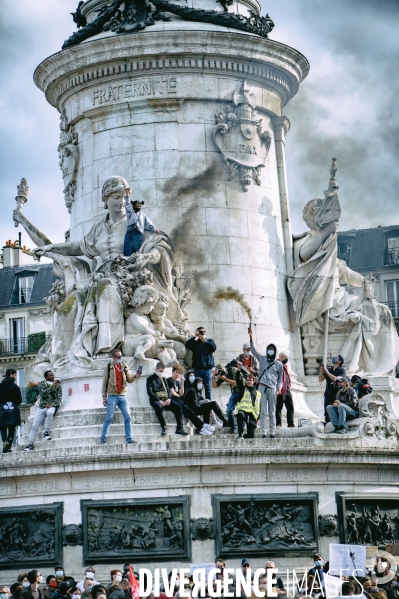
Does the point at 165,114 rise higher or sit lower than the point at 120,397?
higher

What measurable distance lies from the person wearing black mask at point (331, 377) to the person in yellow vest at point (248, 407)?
1.65 metres

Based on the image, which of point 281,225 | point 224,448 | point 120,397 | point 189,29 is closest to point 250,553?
point 224,448

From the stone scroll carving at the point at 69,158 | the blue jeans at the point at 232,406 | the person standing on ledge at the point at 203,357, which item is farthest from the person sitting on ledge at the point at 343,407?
the stone scroll carving at the point at 69,158

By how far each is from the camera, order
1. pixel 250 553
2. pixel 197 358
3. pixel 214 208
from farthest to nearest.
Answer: pixel 214 208
pixel 197 358
pixel 250 553

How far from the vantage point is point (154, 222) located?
33.0 meters

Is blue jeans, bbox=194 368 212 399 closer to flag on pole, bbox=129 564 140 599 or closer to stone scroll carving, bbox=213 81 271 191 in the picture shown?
stone scroll carving, bbox=213 81 271 191

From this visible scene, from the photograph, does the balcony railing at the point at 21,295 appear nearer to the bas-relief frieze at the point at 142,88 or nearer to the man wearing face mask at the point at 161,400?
the bas-relief frieze at the point at 142,88

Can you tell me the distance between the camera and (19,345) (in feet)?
191

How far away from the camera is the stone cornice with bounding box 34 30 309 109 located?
33.3m

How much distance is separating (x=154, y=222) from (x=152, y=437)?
5426 millimetres

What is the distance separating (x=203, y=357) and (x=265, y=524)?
398 centimetres

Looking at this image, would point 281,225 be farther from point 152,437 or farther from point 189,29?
point 152,437

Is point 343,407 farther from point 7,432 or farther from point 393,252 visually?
point 393,252

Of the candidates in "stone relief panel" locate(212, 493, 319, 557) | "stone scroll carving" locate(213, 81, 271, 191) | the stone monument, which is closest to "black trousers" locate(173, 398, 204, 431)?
the stone monument
